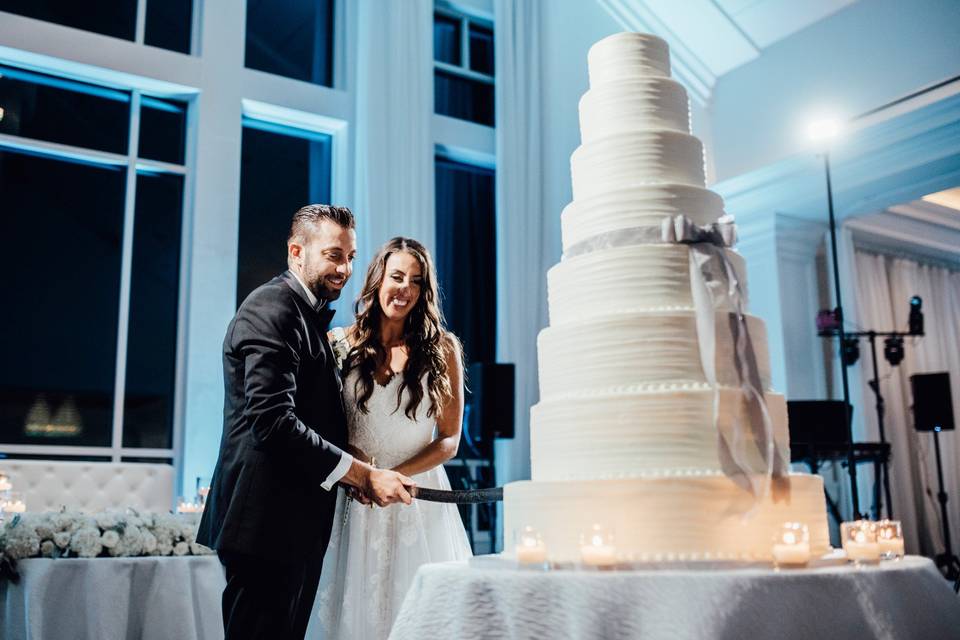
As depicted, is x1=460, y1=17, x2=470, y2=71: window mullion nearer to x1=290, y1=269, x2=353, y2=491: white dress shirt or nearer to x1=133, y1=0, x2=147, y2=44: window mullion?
x1=133, y1=0, x2=147, y2=44: window mullion

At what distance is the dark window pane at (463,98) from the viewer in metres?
9.05

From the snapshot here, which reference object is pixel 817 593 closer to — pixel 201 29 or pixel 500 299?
pixel 500 299

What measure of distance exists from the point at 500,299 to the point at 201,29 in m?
3.58

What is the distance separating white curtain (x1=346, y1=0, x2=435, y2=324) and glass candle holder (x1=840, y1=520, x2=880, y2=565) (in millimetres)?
5856

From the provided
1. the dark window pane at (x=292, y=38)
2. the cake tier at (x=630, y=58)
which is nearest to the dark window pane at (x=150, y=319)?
the dark window pane at (x=292, y=38)

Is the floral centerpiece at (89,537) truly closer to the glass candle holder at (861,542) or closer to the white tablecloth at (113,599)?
the white tablecloth at (113,599)

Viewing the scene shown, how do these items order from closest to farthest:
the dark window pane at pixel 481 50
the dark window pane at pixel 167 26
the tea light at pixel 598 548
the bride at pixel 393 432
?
the tea light at pixel 598 548 → the bride at pixel 393 432 → the dark window pane at pixel 481 50 → the dark window pane at pixel 167 26

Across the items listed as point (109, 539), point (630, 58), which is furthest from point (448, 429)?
point (109, 539)

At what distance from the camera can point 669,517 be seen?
1876 mm

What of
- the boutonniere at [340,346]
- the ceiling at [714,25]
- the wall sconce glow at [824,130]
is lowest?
the boutonniere at [340,346]

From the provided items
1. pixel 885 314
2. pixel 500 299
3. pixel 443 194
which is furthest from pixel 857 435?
pixel 443 194

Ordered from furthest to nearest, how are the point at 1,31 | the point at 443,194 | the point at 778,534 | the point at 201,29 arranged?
the point at 443,194 → the point at 201,29 → the point at 1,31 → the point at 778,534

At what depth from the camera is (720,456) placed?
1.94 meters

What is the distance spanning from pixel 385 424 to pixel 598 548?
1208 millimetres
